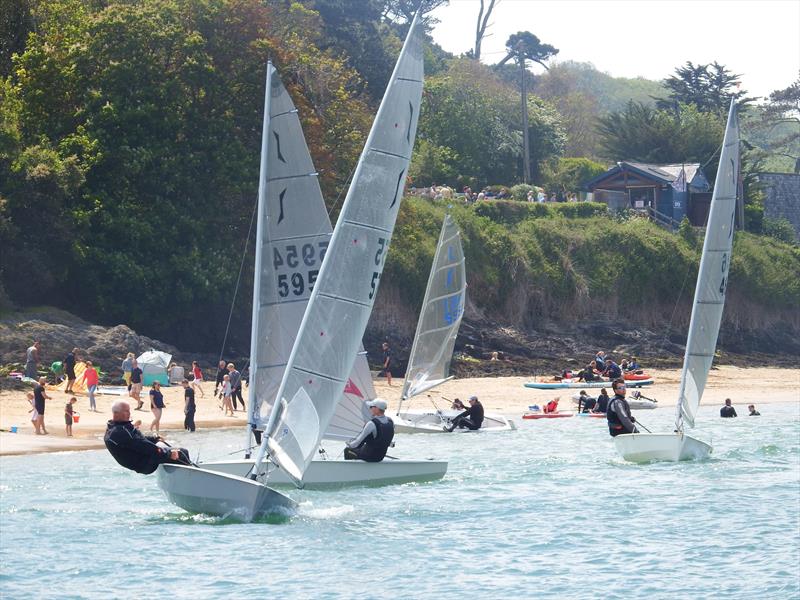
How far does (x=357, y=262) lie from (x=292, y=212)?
4.72 metres

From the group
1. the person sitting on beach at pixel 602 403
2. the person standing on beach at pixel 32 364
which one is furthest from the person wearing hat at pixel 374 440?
the person sitting on beach at pixel 602 403

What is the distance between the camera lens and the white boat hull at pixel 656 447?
29.2 metres

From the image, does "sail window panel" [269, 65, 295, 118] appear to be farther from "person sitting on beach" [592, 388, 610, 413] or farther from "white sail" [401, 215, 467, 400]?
"person sitting on beach" [592, 388, 610, 413]

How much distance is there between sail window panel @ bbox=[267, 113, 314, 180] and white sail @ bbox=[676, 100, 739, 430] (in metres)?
9.49

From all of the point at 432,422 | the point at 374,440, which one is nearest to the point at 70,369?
the point at 432,422

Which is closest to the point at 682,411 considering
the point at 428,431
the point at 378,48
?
the point at 428,431

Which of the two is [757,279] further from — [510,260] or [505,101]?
[505,101]

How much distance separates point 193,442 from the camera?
32562mm

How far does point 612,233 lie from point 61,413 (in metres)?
41.0

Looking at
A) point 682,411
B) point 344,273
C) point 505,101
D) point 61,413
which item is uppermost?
point 505,101

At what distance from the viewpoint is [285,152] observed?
83.6 feet

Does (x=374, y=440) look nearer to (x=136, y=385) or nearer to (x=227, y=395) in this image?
(x=227, y=395)

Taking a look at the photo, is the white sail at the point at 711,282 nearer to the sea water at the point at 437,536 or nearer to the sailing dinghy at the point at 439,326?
the sea water at the point at 437,536

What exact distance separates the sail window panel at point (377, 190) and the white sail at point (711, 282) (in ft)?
34.7
